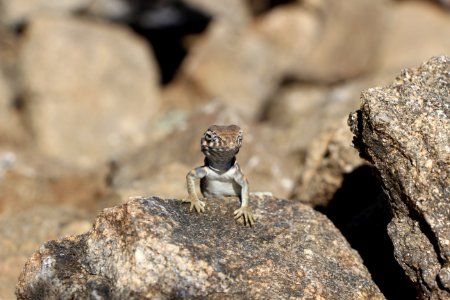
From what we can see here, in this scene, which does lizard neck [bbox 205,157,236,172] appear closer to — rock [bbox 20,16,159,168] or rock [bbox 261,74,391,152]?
rock [bbox 261,74,391,152]

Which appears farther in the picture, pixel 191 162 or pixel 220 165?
pixel 191 162

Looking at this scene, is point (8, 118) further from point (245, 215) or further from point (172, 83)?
point (245, 215)

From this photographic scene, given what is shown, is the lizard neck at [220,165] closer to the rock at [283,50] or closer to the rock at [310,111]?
the rock at [310,111]

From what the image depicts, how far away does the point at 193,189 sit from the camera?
7578mm

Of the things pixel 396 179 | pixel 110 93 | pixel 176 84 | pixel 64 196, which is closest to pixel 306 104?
pixel 176 84

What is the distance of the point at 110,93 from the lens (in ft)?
62.6

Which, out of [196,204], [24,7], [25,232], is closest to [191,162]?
[25,232]

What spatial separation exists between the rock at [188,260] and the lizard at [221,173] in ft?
0.60

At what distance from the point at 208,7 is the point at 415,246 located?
50.6ft

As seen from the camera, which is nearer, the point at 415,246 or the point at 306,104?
the point at 415,246

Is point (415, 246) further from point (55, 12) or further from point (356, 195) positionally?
point (55, 12)

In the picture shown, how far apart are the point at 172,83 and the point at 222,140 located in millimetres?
13647

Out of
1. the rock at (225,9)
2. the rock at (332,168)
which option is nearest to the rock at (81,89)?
the rock at (225,9)

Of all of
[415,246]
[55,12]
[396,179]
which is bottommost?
[415,246]
